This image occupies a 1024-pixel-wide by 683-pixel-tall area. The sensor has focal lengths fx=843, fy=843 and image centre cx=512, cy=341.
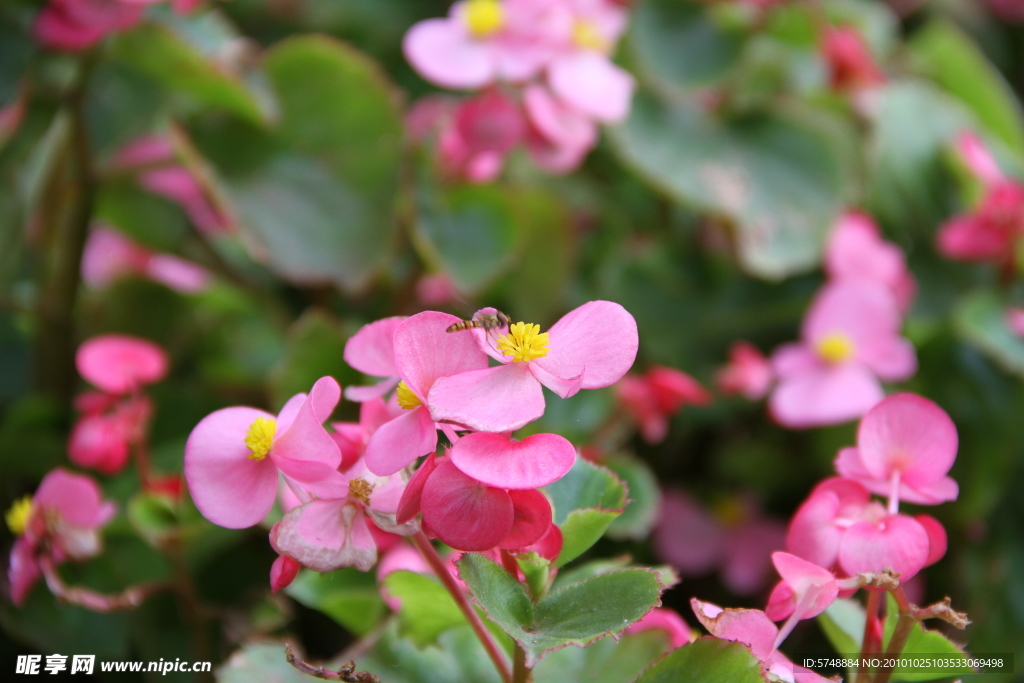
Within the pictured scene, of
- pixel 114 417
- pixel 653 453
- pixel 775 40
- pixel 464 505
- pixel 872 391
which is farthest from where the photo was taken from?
pixel 775 40

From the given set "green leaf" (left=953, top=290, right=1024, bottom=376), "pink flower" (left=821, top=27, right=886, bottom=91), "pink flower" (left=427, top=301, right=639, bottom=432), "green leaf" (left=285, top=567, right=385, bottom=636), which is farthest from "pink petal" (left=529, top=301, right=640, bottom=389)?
"pink flower" (left=821, top=27, right=886, bottom=91)

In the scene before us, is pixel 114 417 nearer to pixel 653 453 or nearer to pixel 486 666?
pixel 486 666

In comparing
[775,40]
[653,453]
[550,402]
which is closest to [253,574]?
[550,402]

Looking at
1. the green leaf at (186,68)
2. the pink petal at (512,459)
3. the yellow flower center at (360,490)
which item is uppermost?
the pink petal at (512,459)

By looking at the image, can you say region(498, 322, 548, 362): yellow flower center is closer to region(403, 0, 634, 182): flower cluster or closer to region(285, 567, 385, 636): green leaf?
region(285, 567, 385, 636): green leaf

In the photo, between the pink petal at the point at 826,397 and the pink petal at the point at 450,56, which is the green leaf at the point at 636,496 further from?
the pink petal at the point at 450,56

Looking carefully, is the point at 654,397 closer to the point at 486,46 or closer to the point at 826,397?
the point at 826,397

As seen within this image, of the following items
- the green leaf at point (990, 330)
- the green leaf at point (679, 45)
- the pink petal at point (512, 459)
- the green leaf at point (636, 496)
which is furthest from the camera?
the green leaf at point (679, 45)

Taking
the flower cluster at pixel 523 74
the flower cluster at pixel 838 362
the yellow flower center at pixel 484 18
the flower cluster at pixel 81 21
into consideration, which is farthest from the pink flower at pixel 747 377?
the flower cluster at pixel 81 21
